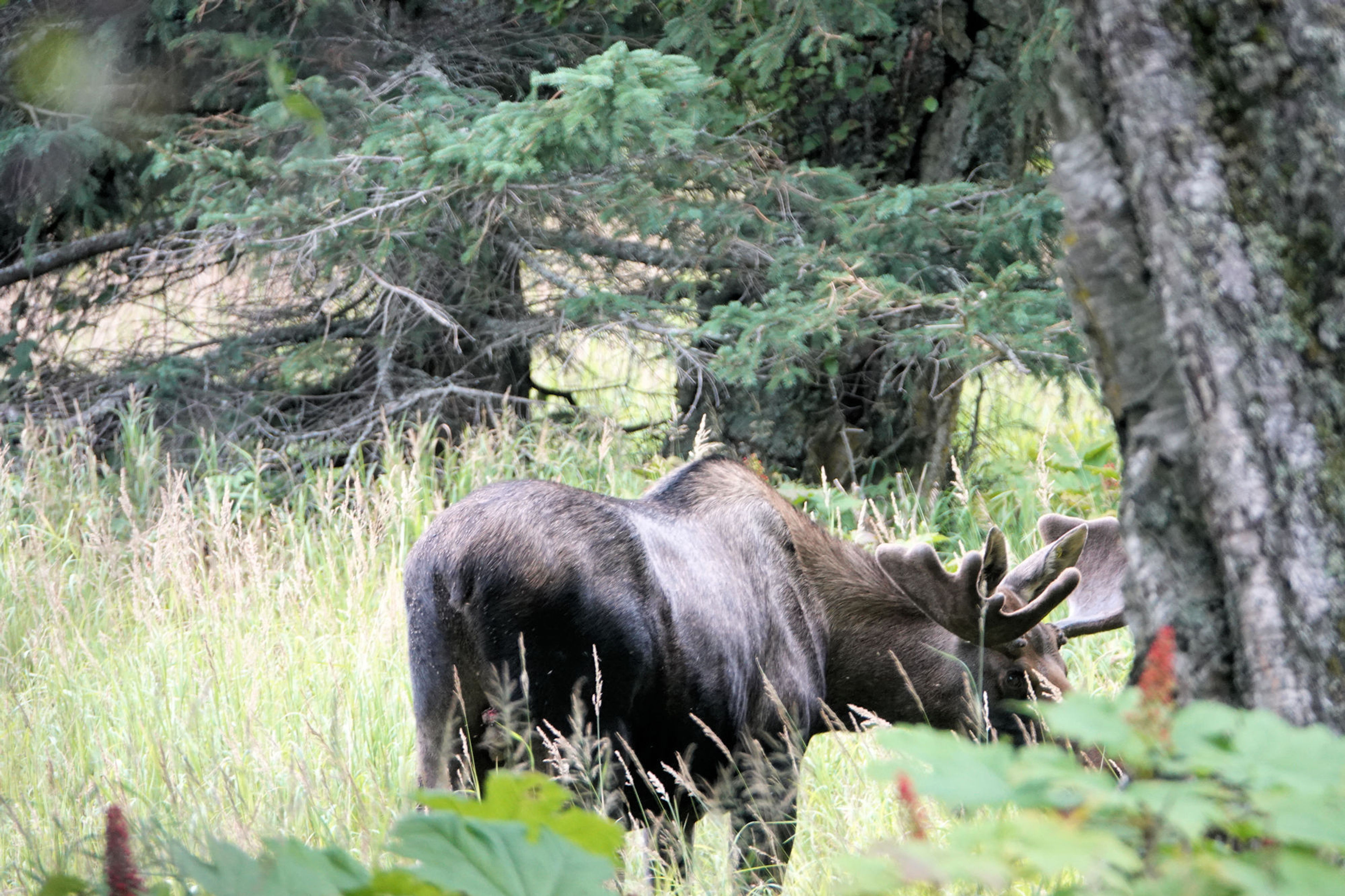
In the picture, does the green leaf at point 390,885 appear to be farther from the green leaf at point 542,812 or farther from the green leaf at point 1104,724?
the green leaf at point 1104,724

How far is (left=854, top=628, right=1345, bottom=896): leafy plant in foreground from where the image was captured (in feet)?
3.22

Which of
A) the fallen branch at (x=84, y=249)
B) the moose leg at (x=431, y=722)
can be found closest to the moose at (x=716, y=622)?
the moose leg at (x=431, y=722)

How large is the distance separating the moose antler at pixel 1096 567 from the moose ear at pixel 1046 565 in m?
0.28

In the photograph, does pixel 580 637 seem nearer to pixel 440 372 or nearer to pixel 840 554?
pixel 840 554

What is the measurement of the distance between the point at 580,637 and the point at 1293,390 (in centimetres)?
202

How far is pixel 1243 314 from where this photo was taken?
1.62 m

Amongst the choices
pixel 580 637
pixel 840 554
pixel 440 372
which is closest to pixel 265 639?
pixel 580 637

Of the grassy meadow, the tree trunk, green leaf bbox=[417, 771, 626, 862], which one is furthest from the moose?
the tree trunk

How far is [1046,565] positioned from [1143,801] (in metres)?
2.89

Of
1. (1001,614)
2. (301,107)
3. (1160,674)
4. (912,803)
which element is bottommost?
(1001,614)

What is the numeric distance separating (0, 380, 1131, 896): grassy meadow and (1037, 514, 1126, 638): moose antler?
51cm

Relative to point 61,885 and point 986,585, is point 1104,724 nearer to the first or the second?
point 61,885

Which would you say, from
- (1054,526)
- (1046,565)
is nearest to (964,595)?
(1046,565)

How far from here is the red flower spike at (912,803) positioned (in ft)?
3.44
